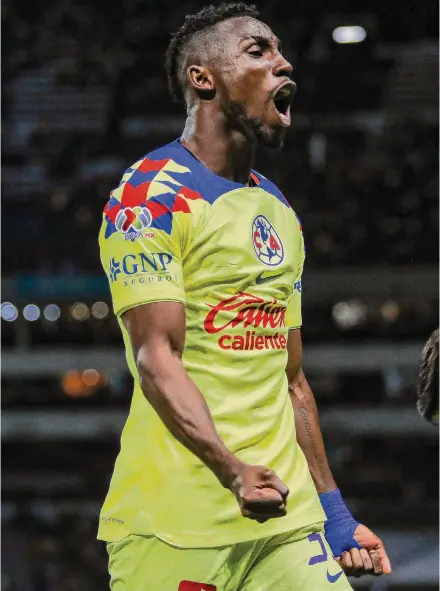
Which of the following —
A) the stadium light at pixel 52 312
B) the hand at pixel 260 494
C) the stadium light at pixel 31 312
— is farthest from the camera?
the stadium light at pixel 52 312

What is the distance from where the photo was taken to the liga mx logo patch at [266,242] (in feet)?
7.46

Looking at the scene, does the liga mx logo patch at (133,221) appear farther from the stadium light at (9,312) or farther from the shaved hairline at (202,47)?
the stadium light at (9,312)

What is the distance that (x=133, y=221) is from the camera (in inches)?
86.0

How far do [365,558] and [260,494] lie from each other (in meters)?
0.63

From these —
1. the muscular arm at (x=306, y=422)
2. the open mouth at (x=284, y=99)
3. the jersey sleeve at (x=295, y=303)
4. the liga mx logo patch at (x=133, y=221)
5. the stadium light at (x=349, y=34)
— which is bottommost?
the muscular arm at (x=306, y=422)

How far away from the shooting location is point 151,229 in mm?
2164

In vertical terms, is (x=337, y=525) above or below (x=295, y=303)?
below

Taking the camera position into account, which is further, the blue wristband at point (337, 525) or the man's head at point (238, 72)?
the blue wristband at point (337, 525)

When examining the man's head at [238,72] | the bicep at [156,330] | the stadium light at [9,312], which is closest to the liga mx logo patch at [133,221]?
the bicep at [156,330]

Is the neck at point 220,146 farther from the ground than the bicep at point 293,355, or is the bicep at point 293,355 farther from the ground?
the neck at point 220,146

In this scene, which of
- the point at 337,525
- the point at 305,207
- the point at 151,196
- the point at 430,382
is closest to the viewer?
the point at 430,382

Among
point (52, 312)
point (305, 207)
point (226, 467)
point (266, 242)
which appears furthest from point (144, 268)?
point (52, 312)

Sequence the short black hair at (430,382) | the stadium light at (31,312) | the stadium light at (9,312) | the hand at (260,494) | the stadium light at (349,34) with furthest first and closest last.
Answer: the stadium light at (31,312)
the stadium light at (9,312)
the stadium light at (349,34)
the short black hair at (430,382)
the hand at (260,494)

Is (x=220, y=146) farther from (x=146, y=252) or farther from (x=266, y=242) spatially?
(x=146, y=252)
